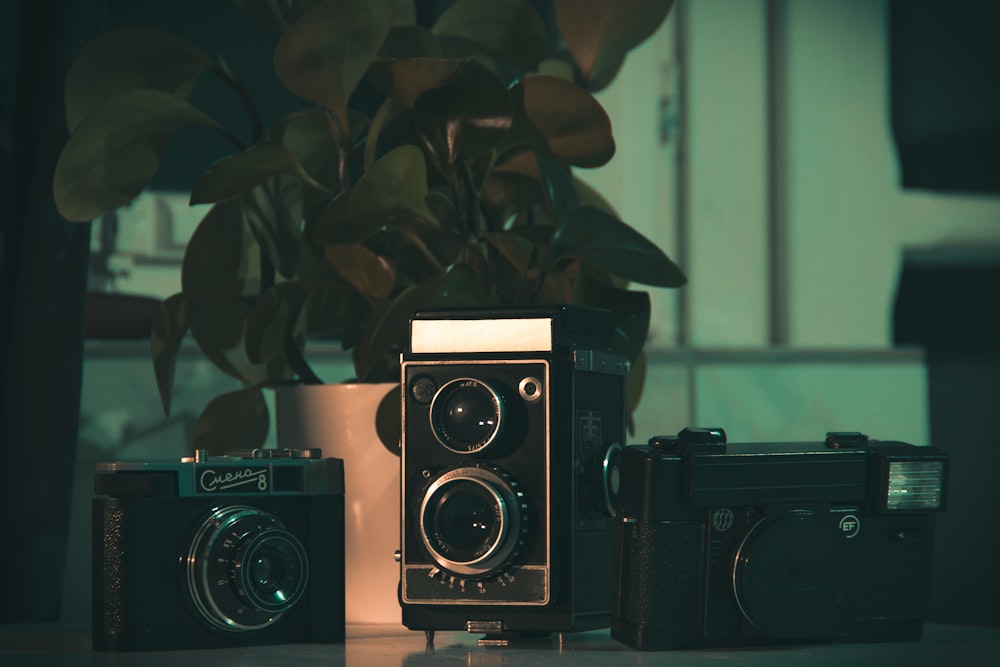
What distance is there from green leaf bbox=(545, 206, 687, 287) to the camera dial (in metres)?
0.29

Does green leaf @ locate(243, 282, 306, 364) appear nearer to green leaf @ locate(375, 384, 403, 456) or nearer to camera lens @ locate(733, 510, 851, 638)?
green leaf @ locate(375, 384, 403, 456)

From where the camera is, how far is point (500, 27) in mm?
1140

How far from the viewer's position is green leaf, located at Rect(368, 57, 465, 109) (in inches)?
36.9

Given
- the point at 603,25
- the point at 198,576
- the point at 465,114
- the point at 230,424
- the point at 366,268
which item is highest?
the point at 603,25

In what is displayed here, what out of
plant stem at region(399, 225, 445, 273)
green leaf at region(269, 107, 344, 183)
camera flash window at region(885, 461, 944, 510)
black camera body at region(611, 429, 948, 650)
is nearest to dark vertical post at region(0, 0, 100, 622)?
green leaf at region(269, 107, 344, 183)

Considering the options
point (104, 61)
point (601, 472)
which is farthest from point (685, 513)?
point (104, 61)

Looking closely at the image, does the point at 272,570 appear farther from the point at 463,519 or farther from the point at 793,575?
the point at 793,575

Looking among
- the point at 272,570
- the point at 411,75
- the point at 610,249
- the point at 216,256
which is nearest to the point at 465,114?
the point at 411,75

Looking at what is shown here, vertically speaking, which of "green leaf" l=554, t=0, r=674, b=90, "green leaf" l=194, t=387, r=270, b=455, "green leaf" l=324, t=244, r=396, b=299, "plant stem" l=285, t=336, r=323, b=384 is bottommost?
"green leaf" l=194, t=387, r=270, b=455

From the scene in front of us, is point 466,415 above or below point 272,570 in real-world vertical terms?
above

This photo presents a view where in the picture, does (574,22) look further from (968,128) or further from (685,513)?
(968,128)

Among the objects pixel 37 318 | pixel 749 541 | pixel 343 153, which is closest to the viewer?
pixel 749 541

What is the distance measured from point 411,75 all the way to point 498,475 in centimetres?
32

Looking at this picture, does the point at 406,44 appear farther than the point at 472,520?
Yes
